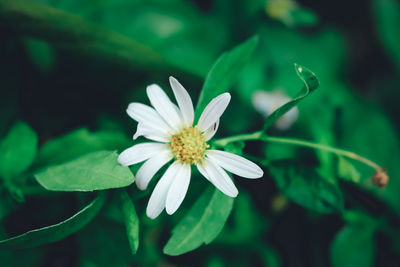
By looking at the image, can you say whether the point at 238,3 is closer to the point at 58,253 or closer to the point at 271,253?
the point at 271,253

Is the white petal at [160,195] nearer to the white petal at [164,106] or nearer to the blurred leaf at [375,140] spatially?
the white petal at [164,106]

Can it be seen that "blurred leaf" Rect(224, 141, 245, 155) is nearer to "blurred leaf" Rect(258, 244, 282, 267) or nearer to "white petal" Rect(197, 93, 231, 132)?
"white petal" Rect(197, 93, 231, 132)

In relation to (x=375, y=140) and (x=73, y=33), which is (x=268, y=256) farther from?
(x=73, y=33)

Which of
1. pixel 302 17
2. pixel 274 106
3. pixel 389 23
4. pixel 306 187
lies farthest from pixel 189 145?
pixel 389 23

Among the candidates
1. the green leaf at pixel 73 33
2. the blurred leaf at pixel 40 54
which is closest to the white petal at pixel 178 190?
the green leaf at pixel 73 33

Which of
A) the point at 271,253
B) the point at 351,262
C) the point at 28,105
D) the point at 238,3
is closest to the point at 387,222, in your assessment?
the point at 351,262
